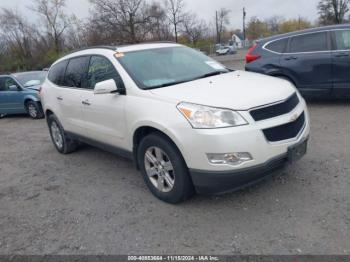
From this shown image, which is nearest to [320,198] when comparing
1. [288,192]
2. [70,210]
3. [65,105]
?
[288,192]

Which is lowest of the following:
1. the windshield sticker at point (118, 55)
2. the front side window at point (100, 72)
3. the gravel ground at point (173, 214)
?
the gravel ground at point (173, 214)

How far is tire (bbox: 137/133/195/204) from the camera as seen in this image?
320 cm

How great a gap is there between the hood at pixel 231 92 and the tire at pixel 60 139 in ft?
9.03

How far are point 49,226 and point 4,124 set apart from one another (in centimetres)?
797

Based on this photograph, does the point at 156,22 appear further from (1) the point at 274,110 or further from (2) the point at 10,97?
(1) the point at 274,110

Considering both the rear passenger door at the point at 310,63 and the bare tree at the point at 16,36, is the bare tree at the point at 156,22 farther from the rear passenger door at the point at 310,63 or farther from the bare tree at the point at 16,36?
the rear passenger door at the point at 310,63

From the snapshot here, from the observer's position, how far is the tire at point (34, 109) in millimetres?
9727

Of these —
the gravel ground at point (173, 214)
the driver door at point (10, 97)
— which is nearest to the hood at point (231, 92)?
the gravel ground at point (173, 214)

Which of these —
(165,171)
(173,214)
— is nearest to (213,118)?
(165,171)

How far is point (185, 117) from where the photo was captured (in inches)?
119

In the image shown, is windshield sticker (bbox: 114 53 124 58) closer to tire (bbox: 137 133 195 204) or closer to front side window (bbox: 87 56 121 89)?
front side window (bbox: 87 56 121 89)

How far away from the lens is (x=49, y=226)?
11.2 ft

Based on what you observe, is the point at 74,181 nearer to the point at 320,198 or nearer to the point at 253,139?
the point at 253,139

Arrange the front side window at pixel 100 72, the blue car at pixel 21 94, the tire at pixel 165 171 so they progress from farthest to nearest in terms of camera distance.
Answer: the blue car at pixel 21 94 < the front side window at pixel 100 72 < the tire at pixel 165 171
